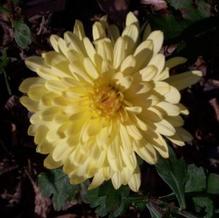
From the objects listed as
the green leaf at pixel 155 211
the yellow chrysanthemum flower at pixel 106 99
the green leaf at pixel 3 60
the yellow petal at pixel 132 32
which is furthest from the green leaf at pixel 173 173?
the green leaf at pixel 3 60

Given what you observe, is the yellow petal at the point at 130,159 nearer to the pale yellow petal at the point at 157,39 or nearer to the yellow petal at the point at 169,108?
the yellow petal at the point at 169,108

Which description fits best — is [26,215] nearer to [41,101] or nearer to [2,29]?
[2,29]

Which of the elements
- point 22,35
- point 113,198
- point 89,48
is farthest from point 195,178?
point 22,35

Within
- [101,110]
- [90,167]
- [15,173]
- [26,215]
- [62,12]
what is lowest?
[26,215]

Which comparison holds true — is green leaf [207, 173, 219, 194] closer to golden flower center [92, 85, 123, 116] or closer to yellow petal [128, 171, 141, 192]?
yellow petal [128, 171, 141, 192]

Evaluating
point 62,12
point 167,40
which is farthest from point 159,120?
point 62,12

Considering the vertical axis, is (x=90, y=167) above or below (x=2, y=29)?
below
